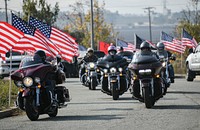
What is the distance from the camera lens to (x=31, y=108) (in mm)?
15805

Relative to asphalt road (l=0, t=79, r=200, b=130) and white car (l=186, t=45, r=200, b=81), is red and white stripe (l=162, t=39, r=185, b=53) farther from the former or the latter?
asphalt road (l=0, t=79, r=200, b=130)

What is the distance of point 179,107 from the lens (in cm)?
1867

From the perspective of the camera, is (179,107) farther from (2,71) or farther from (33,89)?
(2,71)

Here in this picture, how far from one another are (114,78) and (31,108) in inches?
277

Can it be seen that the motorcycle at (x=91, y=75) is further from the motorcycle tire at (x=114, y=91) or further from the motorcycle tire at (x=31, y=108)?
the motorcycle tire at (x=31, y=108)

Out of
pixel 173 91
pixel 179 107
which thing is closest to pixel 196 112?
pixel 179 107

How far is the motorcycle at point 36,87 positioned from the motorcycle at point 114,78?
5.53m

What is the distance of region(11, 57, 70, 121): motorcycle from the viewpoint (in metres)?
15.9

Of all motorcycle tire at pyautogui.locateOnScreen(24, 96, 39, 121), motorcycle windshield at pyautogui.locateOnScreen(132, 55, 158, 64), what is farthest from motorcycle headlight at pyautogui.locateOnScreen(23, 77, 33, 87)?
motorcycle windshield at pyautogui.locateOnScreen(132, 55, 158, 64)

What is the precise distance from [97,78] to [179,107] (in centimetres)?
1076

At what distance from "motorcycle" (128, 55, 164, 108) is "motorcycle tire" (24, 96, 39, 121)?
3426mm

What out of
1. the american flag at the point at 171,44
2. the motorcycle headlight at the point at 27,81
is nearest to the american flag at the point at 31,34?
the motorcycle headlight at the point at 27,81

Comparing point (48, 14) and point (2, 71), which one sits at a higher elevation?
point (48, 14)

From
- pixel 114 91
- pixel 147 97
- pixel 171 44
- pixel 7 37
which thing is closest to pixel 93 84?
pixel 114 91
